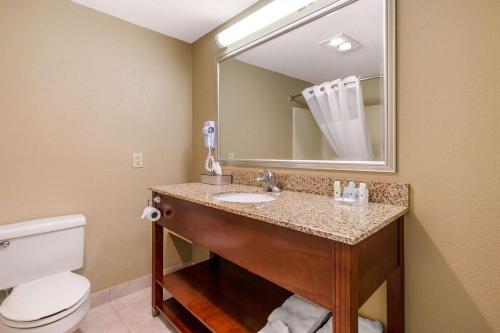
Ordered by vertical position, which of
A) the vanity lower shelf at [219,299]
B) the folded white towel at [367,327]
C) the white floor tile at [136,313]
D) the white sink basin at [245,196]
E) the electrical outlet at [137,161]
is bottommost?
the white floor tile at [136,313]

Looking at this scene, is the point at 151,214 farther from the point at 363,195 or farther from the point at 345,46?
the point at 345,46

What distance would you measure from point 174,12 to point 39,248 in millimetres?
1711

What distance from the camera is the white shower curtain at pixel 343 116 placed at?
123 cm

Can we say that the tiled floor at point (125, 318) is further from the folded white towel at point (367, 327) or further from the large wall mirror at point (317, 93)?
the large wall mirror at point (317, 93)

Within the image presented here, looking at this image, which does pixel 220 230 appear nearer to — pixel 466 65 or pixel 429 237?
pixel 429 237

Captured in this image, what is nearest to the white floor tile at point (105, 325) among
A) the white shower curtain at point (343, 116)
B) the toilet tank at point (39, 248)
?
the toilet tank at point (39, 248)

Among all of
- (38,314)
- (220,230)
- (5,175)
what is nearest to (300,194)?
(220,230)

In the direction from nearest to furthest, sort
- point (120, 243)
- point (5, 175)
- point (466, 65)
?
point (466, 65), point (5, 175), point (120, 243)

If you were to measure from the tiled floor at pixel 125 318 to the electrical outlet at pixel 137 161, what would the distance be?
996 millimetres

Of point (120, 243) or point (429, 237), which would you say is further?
point (120, 243)

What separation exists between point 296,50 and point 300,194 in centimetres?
85

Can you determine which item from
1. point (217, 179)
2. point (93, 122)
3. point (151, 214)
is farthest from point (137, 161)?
point (217, 179)

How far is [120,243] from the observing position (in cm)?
191

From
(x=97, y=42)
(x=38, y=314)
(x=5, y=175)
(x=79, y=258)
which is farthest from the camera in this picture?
(x=97, y=42)
